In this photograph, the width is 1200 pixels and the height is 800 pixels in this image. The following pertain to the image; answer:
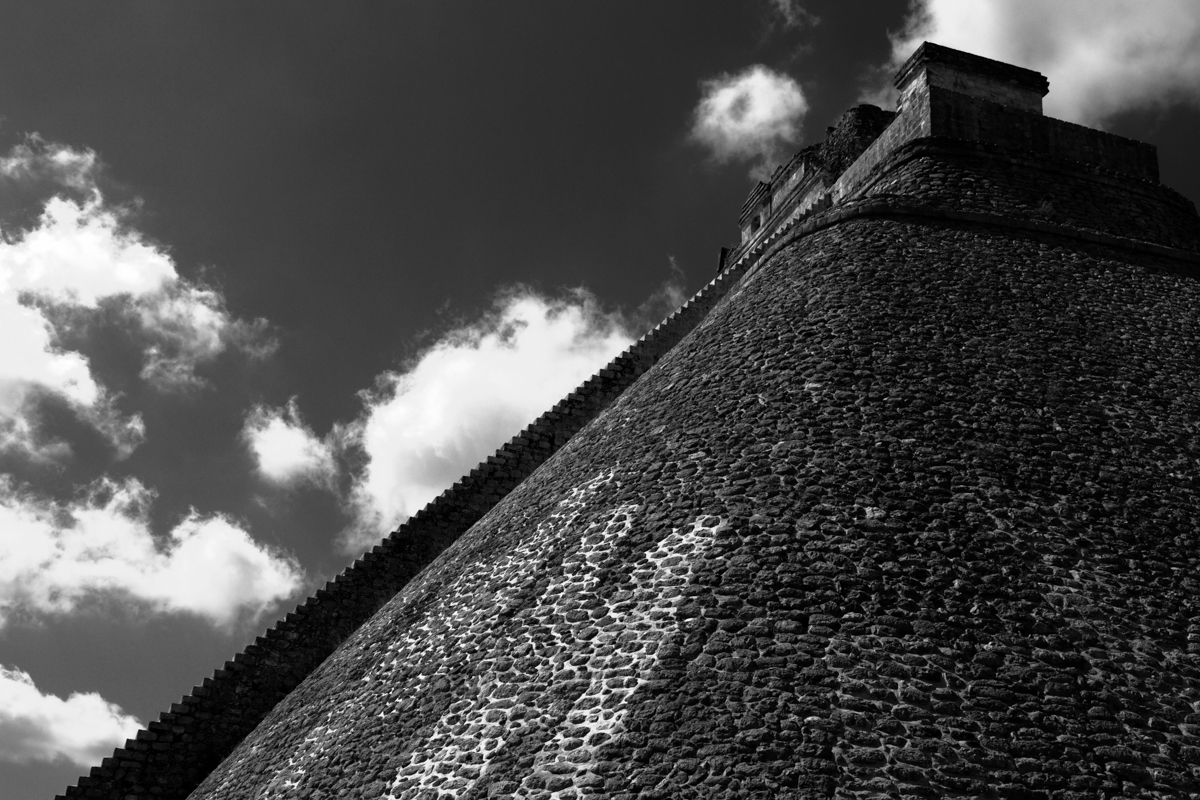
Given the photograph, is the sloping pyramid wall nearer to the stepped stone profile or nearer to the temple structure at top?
the stepped stone profile

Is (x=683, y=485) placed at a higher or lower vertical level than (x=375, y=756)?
higher

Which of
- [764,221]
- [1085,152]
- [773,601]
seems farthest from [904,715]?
[764,221]

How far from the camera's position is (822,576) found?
316 inches

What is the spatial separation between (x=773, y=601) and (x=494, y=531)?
15.8ft

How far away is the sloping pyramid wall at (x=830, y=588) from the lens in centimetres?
692

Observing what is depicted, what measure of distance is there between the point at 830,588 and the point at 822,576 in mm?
137

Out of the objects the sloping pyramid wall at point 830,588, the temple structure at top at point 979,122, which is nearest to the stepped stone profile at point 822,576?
the sloping pyramid wall at point 830,588

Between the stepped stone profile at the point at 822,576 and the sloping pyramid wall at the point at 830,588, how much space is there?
29mm

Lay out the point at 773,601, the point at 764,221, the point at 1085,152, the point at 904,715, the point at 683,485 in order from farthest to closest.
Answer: the point at 764,221
the point at 1085,152
the point at 683,485
the point at 773,601
the point at 904,715

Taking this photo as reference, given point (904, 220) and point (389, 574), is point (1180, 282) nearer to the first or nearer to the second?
point (904, 220)

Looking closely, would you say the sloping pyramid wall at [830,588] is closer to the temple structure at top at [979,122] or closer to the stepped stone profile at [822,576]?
the stepped stone profile at [822,576]

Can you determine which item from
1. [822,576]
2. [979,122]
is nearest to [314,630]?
[822,576]

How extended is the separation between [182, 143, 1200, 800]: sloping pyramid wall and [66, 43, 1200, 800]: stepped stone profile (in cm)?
3

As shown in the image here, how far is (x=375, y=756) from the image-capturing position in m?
8.70
